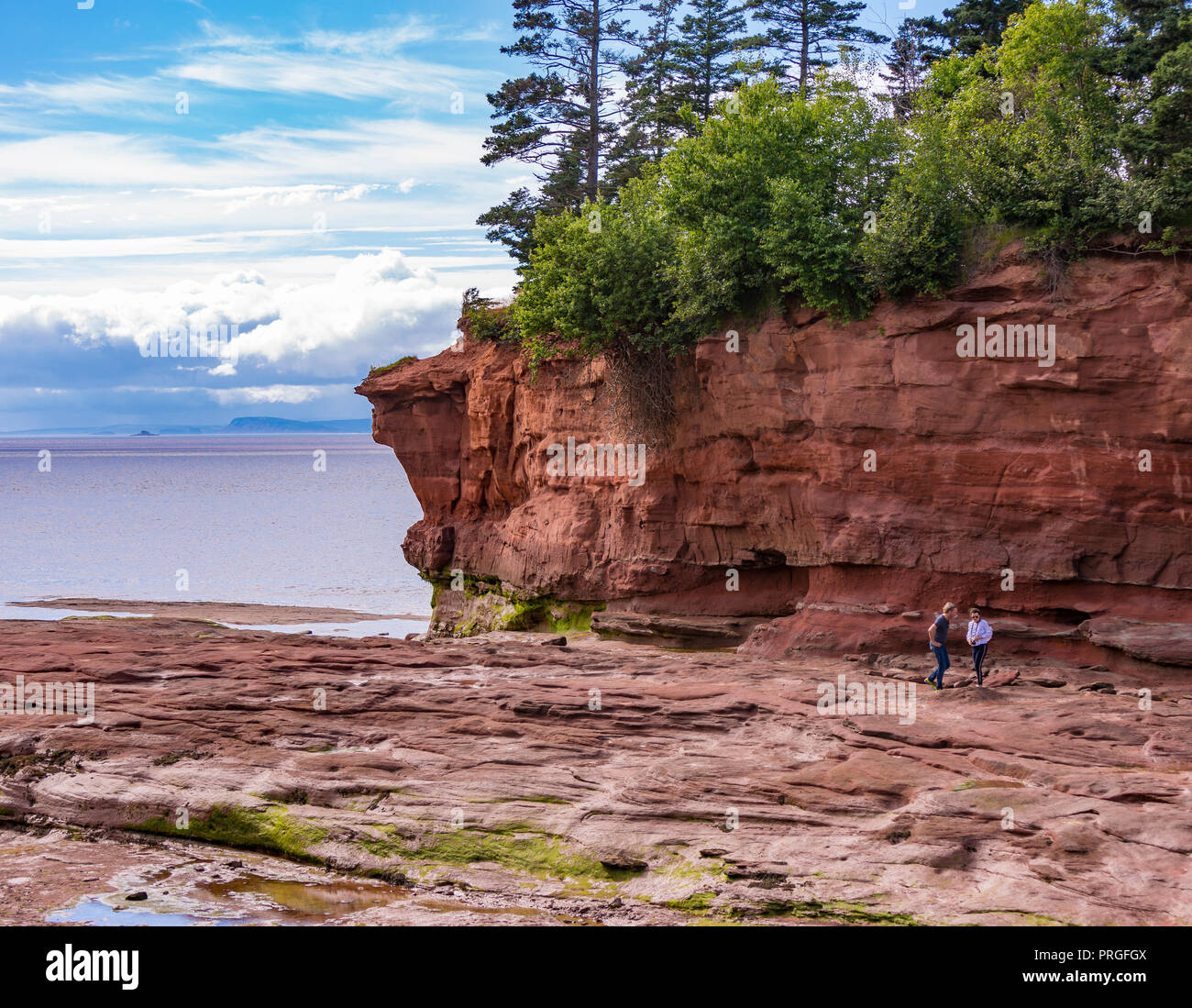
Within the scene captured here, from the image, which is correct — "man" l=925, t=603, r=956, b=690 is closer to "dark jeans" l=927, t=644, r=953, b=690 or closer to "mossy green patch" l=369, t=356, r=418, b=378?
"dark jeans" l=927, t=644, r=953, b=690

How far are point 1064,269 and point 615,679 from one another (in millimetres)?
12042

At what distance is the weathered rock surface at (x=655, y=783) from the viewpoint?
1209 cm

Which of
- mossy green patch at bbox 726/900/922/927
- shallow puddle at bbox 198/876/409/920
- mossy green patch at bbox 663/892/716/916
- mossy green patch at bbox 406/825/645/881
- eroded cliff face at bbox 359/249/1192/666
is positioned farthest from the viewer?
eroded cliff face at bbox 359/249/1192/666

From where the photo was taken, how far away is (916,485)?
22.4 meters

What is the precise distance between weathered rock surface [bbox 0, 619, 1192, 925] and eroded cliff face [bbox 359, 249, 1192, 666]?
180cm

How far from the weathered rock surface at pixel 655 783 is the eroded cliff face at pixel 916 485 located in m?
1.80

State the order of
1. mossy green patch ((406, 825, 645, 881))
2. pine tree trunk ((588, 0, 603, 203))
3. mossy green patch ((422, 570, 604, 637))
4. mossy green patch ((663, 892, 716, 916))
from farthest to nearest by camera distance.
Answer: pine tree trunk ((588, 0, 603, 203)) → mossy green patch ((422, 570, 604, 637)) → mossy green patch ((406, 825, 645, 881)) → mossy green patch ((663, 892, 716, 916))

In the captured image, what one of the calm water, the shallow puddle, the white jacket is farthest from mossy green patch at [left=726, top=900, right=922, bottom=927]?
the calm water

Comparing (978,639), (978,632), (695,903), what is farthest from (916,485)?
(695,903)

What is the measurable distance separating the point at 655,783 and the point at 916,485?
35.3 ft

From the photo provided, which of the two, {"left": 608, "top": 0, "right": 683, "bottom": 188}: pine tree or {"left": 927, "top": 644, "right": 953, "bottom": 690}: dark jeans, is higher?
{"left": 608, "top": 0, "right": 683, "bottom": 188}: pine tree

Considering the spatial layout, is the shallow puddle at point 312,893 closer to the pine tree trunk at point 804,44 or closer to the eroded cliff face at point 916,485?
the eroded cliff face at point 916,485

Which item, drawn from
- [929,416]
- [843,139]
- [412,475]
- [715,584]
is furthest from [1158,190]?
[412,475]

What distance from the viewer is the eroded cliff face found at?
20000mm
